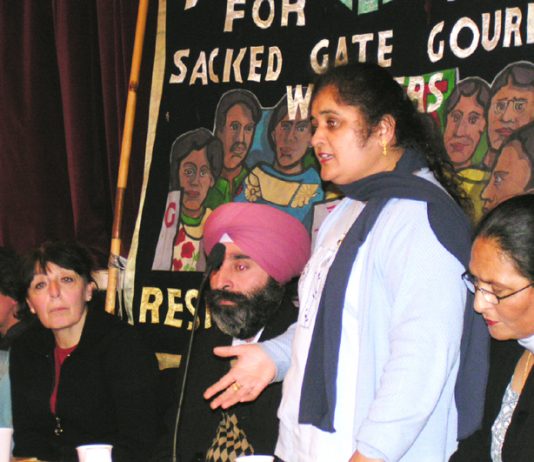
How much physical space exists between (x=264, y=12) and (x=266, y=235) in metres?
1.23

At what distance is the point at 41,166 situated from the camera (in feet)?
15.9

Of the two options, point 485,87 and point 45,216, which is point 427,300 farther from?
point 45,216

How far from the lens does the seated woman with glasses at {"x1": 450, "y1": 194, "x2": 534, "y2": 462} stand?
73.2 inches

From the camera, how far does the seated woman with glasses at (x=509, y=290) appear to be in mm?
1858

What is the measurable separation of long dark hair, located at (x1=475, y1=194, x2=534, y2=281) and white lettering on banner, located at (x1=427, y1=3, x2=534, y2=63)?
1.22 meters

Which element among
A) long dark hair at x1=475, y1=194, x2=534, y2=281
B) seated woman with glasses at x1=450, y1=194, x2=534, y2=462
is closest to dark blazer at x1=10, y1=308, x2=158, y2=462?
seated woman with glasses at x1=450, y1=194, x2=534, y2=462

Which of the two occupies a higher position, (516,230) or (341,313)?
(516,230)

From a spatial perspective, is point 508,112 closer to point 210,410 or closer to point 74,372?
point 210,410

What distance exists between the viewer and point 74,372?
329cm

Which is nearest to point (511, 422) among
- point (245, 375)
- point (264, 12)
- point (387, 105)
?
point (245, 375)

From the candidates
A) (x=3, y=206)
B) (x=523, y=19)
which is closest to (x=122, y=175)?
(x=3, y=206)

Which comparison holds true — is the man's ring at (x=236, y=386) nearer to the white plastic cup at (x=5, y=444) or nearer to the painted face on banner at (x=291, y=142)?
the white plastic cup at (x=5, y=444)

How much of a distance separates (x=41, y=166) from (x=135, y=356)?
1.97m

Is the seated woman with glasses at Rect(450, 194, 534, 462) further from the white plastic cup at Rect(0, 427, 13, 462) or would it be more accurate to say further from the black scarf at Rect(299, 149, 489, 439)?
the white plastic cup at Rect(0, 427, 13, 462)
